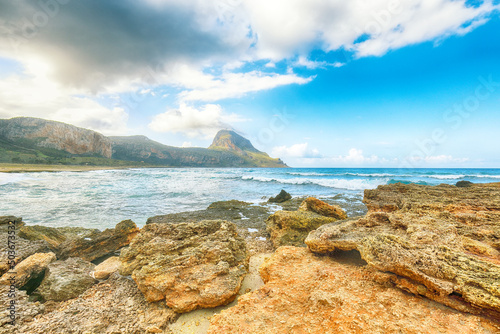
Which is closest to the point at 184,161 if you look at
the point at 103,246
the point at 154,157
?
the point at 154,157

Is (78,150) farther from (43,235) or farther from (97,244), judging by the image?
(97,244)

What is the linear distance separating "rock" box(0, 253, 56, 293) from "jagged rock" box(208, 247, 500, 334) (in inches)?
153

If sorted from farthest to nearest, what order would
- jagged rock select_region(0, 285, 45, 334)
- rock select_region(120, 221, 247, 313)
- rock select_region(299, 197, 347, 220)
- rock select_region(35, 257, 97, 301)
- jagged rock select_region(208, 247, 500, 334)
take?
rock select_region(299, 197, 347, 220), rock select_region(35, 257, 97, 301), rock select_region(120, 221, 247, 313), jagged rock select_region(0, 285, 45, 334), jagged rock select_region(208, 247, 500, 334)

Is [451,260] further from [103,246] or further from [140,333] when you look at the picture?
[103,246]

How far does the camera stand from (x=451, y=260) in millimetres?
2561

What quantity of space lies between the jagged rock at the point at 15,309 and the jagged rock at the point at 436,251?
4.44 metres

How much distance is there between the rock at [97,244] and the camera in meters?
5.39

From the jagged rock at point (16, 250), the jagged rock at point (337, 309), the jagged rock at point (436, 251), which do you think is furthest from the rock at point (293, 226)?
the jagged rock at point (16, 250)

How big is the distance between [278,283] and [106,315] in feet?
8.54

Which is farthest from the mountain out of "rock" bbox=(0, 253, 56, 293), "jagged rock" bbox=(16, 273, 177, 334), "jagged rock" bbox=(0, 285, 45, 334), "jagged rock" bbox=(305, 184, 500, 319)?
"jagged rock" bbox=(305, 184, 500, 319)

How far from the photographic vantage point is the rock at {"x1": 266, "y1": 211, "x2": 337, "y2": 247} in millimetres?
6227

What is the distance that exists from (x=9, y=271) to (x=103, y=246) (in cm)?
213

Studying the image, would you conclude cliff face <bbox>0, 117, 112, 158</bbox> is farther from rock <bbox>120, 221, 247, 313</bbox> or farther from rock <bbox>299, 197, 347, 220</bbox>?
rock <bbox>299, 197, 347, 220</bbox>

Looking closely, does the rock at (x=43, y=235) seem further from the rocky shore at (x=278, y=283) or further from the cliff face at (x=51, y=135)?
the cliff face at (x=51, y=135)
